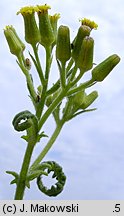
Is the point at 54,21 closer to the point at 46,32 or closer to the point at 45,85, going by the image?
the point at 46,32

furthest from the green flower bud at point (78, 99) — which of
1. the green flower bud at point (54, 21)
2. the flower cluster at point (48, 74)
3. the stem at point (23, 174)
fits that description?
the stem at point (23, 174)

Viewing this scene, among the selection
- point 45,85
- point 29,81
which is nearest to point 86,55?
point 45,85

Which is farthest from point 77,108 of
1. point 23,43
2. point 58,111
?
point 23,43

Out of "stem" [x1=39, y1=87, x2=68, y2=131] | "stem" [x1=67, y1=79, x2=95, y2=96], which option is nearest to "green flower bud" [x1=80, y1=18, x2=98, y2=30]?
"stem" [x1=67, y1=79, x2=95, y2=96]

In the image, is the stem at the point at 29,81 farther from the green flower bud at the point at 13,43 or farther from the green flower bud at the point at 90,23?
the green flower bud at the point at 90,23

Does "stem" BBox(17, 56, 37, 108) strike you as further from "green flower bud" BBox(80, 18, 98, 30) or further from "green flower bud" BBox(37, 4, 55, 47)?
"green flower bud" BBox(80, 18, 98, 30)
